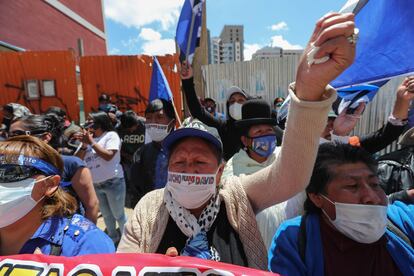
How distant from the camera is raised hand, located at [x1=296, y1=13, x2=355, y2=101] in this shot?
0.82 meters

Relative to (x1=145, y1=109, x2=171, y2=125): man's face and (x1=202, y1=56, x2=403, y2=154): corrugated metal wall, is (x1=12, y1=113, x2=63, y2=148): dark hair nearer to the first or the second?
(x1=145, y1=109, x2=171, y2=125): man's face

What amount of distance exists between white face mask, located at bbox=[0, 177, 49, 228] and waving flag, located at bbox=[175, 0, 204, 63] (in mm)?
1804

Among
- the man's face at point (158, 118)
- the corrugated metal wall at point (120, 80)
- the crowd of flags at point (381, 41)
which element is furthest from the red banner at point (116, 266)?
the corrugated metal wall at point (120, 80)

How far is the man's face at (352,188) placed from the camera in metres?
1.21

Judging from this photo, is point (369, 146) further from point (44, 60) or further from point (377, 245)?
point (44, 60)

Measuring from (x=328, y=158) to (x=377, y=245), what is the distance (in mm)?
414

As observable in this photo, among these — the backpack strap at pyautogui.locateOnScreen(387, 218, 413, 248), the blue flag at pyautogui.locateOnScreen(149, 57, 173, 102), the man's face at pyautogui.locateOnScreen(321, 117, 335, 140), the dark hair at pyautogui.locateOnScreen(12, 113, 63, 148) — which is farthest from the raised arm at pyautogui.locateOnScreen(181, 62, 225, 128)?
the backpack strap at pyautogui.locateOnScreen(387, 218, 413, 248)

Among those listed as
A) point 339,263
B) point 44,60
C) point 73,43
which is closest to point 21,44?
point 73,43

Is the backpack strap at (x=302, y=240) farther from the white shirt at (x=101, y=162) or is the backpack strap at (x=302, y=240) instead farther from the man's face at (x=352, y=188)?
the white shirt at (x=101, y=162)

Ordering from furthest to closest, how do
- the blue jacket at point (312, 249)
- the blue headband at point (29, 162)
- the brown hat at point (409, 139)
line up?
1. the brown hat at point (409, 139)
2. the blue headband at point (29, 162)
3. the blue jacket at point (312, 249)

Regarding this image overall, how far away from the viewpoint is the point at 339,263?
112 centimetres

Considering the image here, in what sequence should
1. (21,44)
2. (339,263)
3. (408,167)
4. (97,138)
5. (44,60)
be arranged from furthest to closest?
(21,44) → (44,60) → (97,138) → (408,167) → (339,263)

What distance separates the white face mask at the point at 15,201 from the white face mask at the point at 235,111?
195 centimetres

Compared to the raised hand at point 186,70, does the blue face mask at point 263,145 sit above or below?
below
